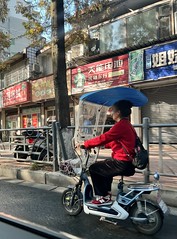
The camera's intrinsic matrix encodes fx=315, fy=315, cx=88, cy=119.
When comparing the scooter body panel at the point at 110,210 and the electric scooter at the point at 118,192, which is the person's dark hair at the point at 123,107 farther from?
the scooter body panel at the point at 110,210

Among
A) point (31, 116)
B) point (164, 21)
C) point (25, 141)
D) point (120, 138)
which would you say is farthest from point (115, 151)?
point (31, 116)

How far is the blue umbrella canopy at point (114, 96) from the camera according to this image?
4.67 m

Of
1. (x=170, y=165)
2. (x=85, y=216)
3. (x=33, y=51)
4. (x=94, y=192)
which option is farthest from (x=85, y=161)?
(x=33, y=51)

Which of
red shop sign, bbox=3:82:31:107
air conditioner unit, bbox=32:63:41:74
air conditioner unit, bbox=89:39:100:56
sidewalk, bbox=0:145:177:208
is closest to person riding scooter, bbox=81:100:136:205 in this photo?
sidewalk, bbox=0:145:177:208

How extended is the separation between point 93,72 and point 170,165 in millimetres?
11141

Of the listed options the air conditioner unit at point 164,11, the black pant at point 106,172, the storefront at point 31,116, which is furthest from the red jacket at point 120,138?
the storefront at point 31,116

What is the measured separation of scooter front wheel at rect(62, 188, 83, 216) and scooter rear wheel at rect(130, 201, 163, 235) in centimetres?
101

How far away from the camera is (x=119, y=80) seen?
15047 millimetres

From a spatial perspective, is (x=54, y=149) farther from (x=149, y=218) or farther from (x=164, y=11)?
(x=164, y=11)

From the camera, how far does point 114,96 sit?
16.0 feet

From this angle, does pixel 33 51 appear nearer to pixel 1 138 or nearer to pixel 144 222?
pixel 1 138

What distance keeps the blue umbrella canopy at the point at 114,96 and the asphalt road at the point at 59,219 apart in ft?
5.97

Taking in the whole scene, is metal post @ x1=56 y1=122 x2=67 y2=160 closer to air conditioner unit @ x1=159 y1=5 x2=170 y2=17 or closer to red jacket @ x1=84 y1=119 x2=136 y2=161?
red jacket @ x1=84 y1=119 x2=136 y2=161

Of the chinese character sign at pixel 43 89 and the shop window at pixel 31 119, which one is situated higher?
the chinese character sign at pixel 43 89
